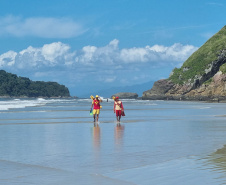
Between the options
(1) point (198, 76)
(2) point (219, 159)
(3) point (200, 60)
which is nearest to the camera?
(2) point (219, 159)

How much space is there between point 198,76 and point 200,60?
13720 millimetres

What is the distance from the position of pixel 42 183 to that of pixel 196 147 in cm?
696

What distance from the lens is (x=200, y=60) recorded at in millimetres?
158750

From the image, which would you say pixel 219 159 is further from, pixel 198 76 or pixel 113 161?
pixel 198 76

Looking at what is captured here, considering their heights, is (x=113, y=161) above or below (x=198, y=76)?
below

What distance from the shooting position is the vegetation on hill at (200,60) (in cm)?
15150

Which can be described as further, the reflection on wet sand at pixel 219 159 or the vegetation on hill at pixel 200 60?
the vegetation on hill at pixel 200 60

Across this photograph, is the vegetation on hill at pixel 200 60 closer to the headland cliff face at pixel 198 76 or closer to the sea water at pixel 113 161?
the headland cliff face at pixel 198 76

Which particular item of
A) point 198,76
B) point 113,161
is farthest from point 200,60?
point 113,161

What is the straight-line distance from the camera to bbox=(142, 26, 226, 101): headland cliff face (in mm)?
134625

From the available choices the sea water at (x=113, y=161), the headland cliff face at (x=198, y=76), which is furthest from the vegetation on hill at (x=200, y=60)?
the sea water at (x=113, y=161)

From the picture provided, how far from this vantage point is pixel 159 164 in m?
10.7

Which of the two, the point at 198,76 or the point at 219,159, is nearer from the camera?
the point at 219,159

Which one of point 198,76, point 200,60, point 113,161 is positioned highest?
point 200,60
